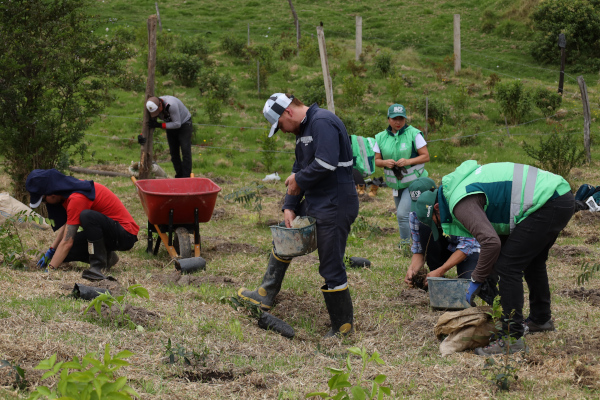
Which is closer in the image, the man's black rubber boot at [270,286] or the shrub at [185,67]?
the man's black rubber boot at [270,286]

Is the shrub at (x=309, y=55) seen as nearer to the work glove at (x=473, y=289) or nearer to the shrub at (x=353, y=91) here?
the shrub at (x=353, y=91)

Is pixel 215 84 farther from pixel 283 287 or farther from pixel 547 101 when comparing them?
pixel 283 287

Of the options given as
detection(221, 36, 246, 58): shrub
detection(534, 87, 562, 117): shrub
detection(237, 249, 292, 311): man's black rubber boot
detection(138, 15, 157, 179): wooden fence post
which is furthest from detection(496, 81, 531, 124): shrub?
detection(237, 249, 292, 311): man's black rubber boot

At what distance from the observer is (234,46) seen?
2300cm

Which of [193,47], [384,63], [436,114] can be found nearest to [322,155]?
[436,114]

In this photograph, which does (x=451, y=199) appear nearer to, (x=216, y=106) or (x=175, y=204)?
(x=175, y=204)

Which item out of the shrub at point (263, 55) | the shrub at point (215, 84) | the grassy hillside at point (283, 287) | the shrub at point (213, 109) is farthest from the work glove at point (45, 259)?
the shrub at point (263, 55)

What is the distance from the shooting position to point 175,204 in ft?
22.9

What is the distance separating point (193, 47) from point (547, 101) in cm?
1173

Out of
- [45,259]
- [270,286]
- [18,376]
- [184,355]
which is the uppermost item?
[18,376]

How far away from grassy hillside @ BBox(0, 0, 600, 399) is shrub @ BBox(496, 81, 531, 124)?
387mm

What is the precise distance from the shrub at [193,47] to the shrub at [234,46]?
113cm

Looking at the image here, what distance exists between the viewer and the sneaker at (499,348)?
400 centimetres

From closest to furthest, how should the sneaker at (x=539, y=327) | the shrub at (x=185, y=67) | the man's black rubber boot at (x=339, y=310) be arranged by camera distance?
the sneaker at (x=539, y=327)
the man's black rubber boot at (x=339, y=310)
the shrub at (x=185, y=67)
